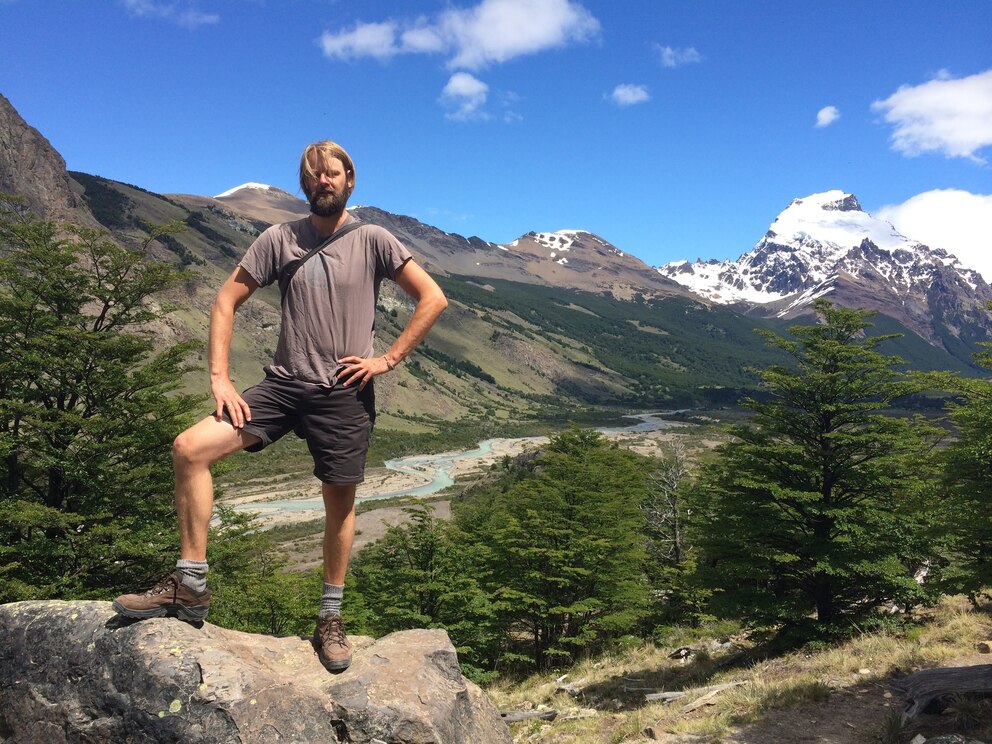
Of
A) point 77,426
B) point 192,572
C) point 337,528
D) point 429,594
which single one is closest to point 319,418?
point 337,528

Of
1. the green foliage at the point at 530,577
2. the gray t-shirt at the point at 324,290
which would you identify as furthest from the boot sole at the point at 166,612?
the green foliage at the point at 530,577

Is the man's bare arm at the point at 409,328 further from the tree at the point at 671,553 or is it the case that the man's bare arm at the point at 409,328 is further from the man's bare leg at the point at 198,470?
the tree at the point at 671,553

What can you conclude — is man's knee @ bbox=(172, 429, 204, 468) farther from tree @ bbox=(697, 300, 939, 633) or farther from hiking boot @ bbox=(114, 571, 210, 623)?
tree @ bbox=(697, 300, 939, 633)

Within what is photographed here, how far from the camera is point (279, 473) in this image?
115688mm

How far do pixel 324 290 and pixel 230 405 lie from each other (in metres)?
1.15

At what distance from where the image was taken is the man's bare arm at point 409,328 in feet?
15.5

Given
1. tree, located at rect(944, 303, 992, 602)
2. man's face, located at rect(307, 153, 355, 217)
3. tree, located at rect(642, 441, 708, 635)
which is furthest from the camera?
tree, located at rect(642, 441, 708, 635)

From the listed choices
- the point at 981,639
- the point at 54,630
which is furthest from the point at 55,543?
the point at 981,639

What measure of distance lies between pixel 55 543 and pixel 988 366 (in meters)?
19.3

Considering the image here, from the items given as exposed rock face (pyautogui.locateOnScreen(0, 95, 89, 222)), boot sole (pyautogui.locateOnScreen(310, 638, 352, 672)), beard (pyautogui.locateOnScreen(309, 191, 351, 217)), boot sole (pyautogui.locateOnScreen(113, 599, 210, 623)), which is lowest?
boot sole (pyautogui.locateOnScreen(310, 638, 352, 672))

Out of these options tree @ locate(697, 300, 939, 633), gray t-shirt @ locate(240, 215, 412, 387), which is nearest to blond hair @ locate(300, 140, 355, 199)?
gray t-shirt @ locate(240, 215, 412, 387)

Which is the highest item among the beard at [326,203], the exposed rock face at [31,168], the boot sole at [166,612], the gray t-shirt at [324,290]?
the exposed rock face at [31,168]

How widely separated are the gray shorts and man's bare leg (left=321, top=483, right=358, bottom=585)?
0.28m

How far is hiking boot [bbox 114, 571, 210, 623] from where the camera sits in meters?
4.48
